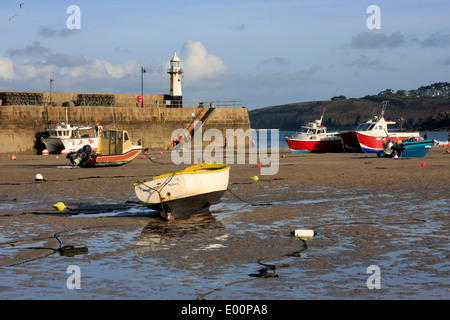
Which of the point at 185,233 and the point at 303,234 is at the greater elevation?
the point at 303,234

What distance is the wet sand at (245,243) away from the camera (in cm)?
729

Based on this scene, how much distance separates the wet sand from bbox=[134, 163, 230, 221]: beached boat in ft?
1.29

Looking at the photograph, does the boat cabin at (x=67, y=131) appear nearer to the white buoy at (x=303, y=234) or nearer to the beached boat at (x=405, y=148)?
the beached boat at (x=405, y=148)

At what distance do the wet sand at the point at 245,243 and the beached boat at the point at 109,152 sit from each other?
9.20 meters

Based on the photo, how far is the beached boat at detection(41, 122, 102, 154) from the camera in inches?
1678

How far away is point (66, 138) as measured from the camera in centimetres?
4300

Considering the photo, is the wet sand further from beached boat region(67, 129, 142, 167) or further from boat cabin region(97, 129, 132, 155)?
boat cabin region(97, 129, 132, 155)

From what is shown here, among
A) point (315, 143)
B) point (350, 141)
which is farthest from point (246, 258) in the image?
point (315, 143)

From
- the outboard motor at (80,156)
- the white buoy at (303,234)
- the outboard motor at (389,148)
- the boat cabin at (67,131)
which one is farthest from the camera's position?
the boat cabin at (67,131)

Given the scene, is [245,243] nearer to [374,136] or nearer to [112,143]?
[112,143]

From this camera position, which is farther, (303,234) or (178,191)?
(178,191)

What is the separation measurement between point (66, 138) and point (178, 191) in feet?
106

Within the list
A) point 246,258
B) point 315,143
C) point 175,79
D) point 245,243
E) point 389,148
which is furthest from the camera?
point 175,79

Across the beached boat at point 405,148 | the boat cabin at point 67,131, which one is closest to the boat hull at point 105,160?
the beached boat at point 405,148
